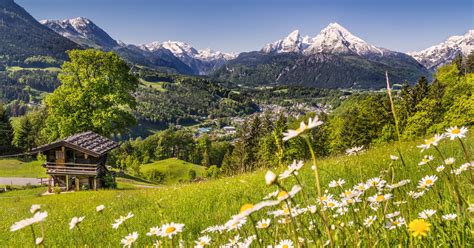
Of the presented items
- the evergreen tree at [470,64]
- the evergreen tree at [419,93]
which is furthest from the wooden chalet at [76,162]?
the evergreen tree at [470,64]

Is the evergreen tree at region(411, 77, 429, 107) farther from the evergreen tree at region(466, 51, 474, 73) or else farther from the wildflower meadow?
the wildflower meadow

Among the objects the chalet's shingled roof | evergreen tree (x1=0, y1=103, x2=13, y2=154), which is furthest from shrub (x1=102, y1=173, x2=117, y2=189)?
evergreen tree (x1=0, y1=103, x2=13, y2=154)

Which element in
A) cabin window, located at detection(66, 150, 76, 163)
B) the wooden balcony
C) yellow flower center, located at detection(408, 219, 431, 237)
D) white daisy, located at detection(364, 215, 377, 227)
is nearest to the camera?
yellow flower center, located at detection(408, 219, 431, 237)

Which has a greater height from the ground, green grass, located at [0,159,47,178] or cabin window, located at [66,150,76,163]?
cabin window, located at [66,150,76,163]

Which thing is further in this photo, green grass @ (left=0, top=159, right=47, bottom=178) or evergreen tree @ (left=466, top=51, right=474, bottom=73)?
evergreen tree @ (left=466, top=51, right=474, bottom=73)

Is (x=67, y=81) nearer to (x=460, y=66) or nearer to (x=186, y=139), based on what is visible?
(x=186, y=139)

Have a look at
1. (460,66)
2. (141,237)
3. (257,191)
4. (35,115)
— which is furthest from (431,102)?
(35,115)

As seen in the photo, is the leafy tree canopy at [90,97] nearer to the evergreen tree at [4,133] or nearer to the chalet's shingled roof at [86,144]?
the chalet's shingled roof at [86,144]

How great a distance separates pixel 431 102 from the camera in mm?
47375

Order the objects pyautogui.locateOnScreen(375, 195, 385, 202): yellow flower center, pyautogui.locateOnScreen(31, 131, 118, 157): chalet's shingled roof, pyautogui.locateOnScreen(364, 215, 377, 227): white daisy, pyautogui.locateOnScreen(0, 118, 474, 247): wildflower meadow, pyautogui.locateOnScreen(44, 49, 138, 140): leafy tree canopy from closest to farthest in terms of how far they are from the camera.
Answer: pyautogui.locateOnScreen(0, 118, 474, 247): wildflower meadow → pyautogui.locateOnScreen(364, 215, 377, 227): white daisy → pyautogui.locateOnScreen(375, 195, 385, 202): yellow flower center → pyautogui.locateOnScreen(31, 131, 118, 157): chalet's shingled roof → pyautogui.locateOnScreen(44, 49, 138, 140): leafy tree canopy

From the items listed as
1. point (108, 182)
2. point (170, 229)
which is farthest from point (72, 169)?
point (170, 229)

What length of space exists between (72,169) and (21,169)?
26.9 metres

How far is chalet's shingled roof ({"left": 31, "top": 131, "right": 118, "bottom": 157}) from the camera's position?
29.8m

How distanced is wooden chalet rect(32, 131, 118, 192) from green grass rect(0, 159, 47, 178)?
747 inches
